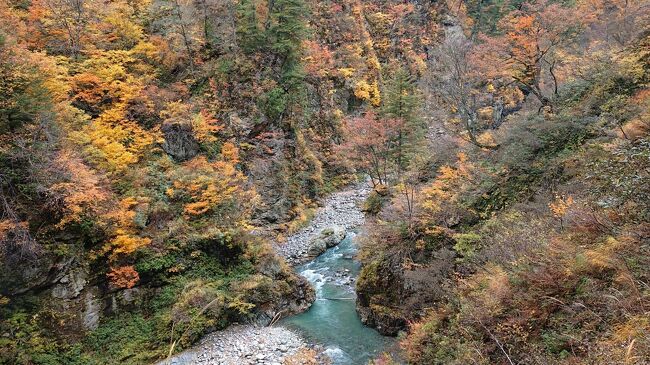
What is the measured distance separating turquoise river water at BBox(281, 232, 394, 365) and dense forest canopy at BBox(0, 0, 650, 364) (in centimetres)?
79

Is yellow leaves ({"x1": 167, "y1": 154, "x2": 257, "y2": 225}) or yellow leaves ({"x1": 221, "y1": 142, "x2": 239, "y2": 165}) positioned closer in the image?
yellow leaves ({"x1": 167, "y1": 154, "x2": 257, "y2": 225})

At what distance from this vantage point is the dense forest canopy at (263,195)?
7512mm

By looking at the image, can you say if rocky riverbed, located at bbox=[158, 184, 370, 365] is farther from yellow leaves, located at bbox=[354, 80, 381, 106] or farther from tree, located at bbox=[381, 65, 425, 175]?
yellow leaves, located at bbox=[354, 80, 381, 106]

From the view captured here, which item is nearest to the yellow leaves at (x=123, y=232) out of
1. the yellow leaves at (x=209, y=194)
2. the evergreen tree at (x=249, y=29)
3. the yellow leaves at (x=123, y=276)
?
the yellow leaves at (x=123, y=276)

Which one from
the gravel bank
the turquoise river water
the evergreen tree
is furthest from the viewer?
the evergreen tree

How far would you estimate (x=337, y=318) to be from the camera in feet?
55.5

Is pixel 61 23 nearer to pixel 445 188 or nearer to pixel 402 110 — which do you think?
pixel 402 110

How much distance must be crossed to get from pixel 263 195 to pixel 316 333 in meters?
12.4

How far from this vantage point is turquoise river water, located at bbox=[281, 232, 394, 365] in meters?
14.1

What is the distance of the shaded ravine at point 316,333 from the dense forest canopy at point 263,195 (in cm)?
73

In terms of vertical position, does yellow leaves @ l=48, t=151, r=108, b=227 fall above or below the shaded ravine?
above

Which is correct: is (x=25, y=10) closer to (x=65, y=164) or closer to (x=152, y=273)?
(x=65, y=164)

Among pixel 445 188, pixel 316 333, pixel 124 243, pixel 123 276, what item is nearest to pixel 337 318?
pixel 316 333

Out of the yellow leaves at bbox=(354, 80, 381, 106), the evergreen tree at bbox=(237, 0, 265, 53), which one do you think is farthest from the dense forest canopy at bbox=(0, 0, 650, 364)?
the yellow leaves at bbox=(354, 80, 381, 106)
